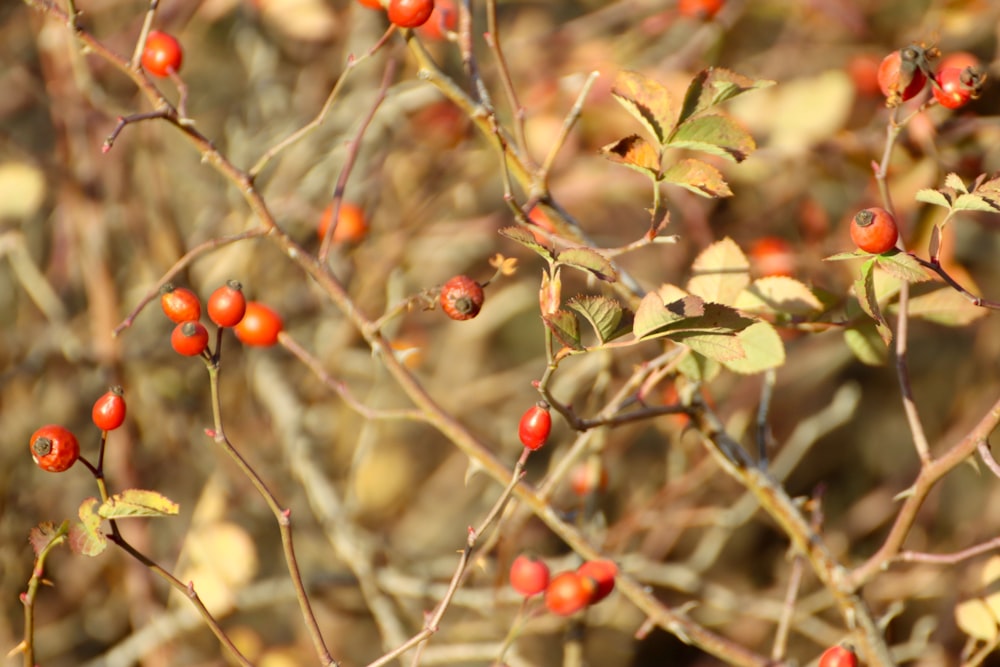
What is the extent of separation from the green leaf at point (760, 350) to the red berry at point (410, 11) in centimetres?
54

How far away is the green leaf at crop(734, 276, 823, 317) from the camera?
43.5 inches

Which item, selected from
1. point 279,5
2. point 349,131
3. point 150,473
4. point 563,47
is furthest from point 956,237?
point 150,473

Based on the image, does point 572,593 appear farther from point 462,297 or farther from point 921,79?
point 921,79

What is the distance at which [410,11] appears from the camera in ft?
3.67

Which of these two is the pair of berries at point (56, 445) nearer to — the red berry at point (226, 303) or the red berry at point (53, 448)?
the red berry at point (53, 448)

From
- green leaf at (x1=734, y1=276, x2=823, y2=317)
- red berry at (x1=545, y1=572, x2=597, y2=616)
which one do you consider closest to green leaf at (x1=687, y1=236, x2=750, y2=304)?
green leaf at (x1=734, y1=276, x2=823, y2=317)

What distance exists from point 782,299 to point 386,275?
4.44 feet

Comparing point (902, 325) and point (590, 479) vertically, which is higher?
point (902, 325)

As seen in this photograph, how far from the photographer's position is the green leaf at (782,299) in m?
Answer: 1.11

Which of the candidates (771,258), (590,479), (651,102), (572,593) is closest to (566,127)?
(651,102)

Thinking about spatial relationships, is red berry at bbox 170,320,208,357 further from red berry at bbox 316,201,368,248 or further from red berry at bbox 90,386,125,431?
red berry at bbox 316,201,368,248

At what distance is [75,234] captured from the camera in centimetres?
227

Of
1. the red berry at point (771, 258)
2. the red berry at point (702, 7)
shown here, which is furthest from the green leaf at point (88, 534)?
the red berry at point (702, 7)

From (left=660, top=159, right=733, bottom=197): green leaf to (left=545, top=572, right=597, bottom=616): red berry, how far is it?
48 centimetres
